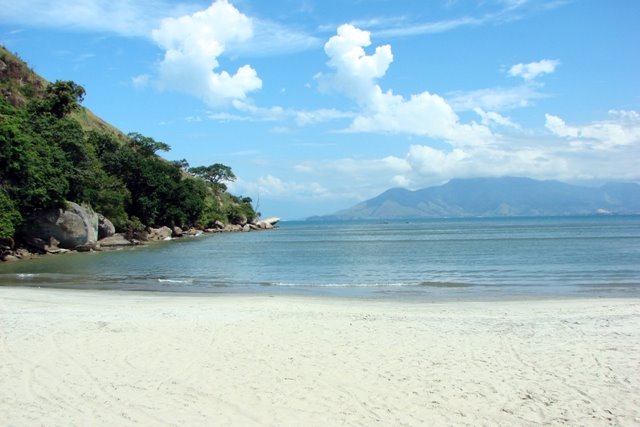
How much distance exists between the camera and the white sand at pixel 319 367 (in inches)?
289

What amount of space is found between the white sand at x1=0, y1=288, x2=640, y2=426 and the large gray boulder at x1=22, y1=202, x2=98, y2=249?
32895 millimetres

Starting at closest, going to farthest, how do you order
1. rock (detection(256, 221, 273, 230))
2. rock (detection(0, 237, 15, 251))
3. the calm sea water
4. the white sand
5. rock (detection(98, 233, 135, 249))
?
the white sand < the calm sea water < rock (detection(0, 237, 15, 251)) < rock (detection(98, 233, 135, 249)) < rock (detection(256, 221, 273, 230))

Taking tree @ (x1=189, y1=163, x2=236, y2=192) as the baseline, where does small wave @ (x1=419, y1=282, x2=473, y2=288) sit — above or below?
below

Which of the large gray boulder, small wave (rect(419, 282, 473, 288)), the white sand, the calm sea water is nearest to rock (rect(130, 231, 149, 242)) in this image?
the large gray boulder

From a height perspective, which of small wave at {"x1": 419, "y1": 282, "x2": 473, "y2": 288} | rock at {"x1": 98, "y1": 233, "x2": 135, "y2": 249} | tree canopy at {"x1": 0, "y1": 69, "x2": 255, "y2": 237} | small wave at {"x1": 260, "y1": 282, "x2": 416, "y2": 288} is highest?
tree canopy at {"x1": 0, "y1": 69, "x2": 255, "y2": 237}

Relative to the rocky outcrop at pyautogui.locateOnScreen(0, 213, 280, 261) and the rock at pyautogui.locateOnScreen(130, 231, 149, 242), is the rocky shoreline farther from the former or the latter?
the rock at pyautogui.locateOnScreen(130, 231, 149, 242)

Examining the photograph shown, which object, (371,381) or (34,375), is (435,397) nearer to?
(371,381)

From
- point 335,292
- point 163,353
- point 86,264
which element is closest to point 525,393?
point 163,353

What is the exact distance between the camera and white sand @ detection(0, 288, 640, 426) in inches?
289

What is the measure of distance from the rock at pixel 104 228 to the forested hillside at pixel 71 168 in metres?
2.09

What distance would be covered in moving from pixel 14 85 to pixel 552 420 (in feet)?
264

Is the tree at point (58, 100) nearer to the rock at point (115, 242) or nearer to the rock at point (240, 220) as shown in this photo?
the rock at point (115, 242)

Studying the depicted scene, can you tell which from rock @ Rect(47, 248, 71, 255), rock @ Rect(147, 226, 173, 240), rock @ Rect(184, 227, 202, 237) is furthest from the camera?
rock @ Rect(184, 227, 202, 237)

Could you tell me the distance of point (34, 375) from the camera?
8.86 meters
